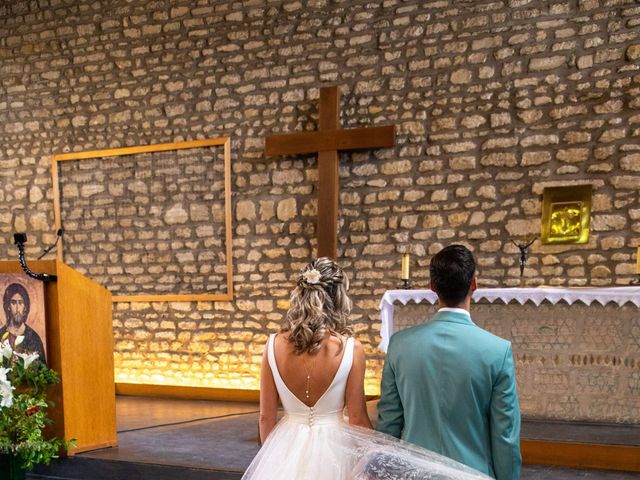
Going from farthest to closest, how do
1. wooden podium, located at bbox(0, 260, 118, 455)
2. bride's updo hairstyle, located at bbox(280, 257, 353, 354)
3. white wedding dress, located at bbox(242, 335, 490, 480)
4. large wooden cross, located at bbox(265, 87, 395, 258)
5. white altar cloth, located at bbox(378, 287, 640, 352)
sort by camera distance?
large wooden cross, located at bbox(265, 87, 395, 258) → white altar cloth, located at bbox(378, 287, 640, 352) → wooden podium, located at bbox(0, 260, 118, 455) → bride's updo hairstyle, located at bbox(280, 257, 353, 354) → white wedding dress, located at bbox(242, 335, 490, 480)

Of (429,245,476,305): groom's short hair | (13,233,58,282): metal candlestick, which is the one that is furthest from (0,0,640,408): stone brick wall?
(429,245,476,305): groom's short hair

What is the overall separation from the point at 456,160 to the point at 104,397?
3755 millimetres

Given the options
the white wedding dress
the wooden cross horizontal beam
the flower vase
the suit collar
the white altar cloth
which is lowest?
the flower vase

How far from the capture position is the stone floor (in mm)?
4242

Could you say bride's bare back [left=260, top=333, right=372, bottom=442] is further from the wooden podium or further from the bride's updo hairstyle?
the wooden podium

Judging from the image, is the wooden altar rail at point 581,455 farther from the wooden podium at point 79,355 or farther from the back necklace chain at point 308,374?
the wooden podium at point 79,355

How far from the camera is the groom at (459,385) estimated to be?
1929 mm

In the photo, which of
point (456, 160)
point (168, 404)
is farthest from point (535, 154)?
point (168, 404)

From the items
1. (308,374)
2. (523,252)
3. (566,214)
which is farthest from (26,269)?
(566,214)

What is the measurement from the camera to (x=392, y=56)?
22.2ft

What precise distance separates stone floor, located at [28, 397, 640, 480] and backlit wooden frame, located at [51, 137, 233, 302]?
176 cm

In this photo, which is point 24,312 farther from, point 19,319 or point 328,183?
point 328,183

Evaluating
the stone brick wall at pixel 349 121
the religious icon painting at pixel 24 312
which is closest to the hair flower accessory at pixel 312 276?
the religious icon painting at pixel 24 312

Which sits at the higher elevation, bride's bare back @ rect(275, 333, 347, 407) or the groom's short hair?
the groom's short hair
